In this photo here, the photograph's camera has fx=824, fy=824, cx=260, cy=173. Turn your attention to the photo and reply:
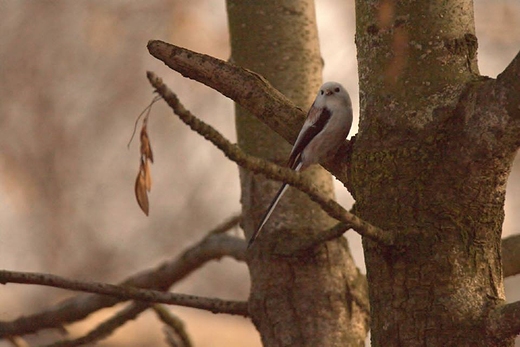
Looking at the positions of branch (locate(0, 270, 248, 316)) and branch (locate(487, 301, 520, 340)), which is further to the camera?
branch (locate(0, 270, 248, 316))

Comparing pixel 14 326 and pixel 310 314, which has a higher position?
pixel 14 326

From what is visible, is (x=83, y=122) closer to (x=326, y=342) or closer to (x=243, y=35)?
(x=243, y=35)

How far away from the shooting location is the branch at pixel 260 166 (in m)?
1.49

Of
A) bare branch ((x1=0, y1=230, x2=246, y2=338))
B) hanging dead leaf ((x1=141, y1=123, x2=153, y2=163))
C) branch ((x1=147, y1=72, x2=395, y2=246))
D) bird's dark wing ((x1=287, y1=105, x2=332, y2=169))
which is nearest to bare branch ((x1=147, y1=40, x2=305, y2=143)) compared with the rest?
bird's dark wing ((x1=287, y1=105, x2=332, y2=169))

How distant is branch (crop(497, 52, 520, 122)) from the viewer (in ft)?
6.05

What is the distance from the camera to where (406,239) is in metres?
2.03

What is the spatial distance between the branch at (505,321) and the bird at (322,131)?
0.69 m

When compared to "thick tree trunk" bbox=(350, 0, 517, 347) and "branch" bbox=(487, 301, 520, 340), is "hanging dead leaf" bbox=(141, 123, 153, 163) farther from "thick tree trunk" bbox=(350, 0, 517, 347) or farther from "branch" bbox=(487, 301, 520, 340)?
"branch" bbox=(487, 301, 520, 340)

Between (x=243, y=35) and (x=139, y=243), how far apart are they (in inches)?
145

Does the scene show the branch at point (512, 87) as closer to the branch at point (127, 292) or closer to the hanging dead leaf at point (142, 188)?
the hanging dead leaf at point (142, 188)

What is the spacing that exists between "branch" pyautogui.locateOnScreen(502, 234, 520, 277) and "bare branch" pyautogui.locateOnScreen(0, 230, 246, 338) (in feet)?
3.68

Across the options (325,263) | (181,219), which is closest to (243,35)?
(325,263)

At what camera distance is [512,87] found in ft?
6.09

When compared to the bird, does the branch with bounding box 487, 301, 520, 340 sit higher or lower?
lower
